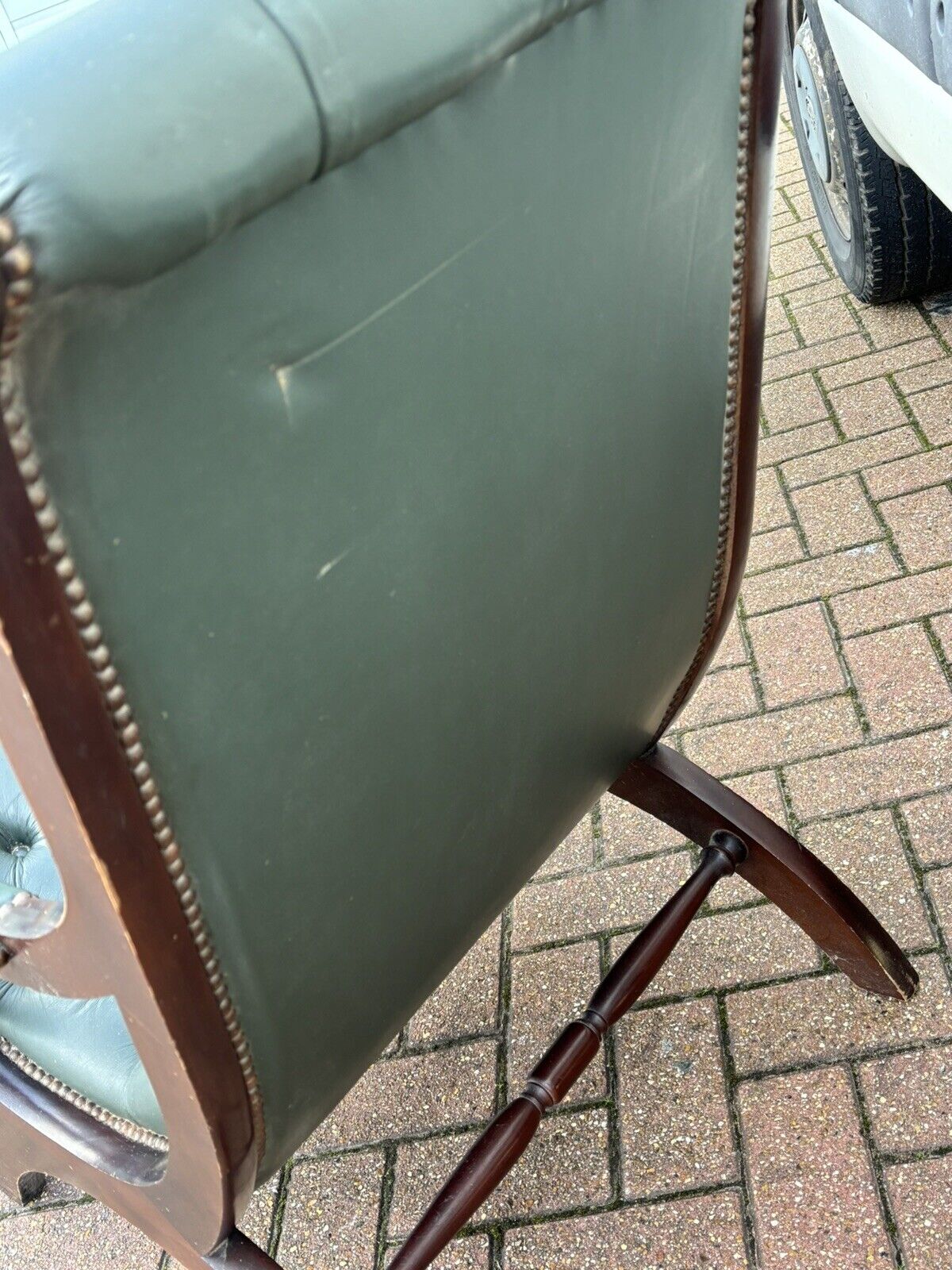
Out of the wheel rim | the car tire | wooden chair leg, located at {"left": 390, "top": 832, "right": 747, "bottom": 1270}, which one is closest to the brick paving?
wooden chair leg, located at {"left": 390, "top": 832, "right": 747, "bottom": 1270}

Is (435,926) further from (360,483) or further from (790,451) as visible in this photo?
(790,451)

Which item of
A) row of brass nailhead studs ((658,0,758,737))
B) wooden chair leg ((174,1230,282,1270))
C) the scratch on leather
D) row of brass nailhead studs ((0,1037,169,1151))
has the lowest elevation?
wooden chair leg ((174,1230,282,1270))

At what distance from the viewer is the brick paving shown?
1.44 metres

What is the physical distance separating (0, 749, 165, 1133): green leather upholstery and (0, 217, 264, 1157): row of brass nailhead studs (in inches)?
9.8

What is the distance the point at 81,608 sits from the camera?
23.4 inches

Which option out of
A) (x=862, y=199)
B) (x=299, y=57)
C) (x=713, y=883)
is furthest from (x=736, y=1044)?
(x=862, y=199)

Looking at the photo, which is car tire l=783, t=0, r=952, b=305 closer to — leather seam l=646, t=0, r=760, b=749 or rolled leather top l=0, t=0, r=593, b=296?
leather seam l=646, t=0, r=760, b=749

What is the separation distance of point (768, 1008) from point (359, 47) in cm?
142

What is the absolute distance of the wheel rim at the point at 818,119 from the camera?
2.98m

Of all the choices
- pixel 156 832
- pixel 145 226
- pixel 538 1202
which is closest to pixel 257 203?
pixel 145 226

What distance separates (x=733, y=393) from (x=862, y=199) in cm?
202

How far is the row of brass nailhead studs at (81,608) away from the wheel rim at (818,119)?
9.06ft

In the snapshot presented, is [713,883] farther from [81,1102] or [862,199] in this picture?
[862,199]

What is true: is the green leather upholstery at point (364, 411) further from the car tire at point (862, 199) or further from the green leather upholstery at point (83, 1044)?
the car tire at point (862, 199)
